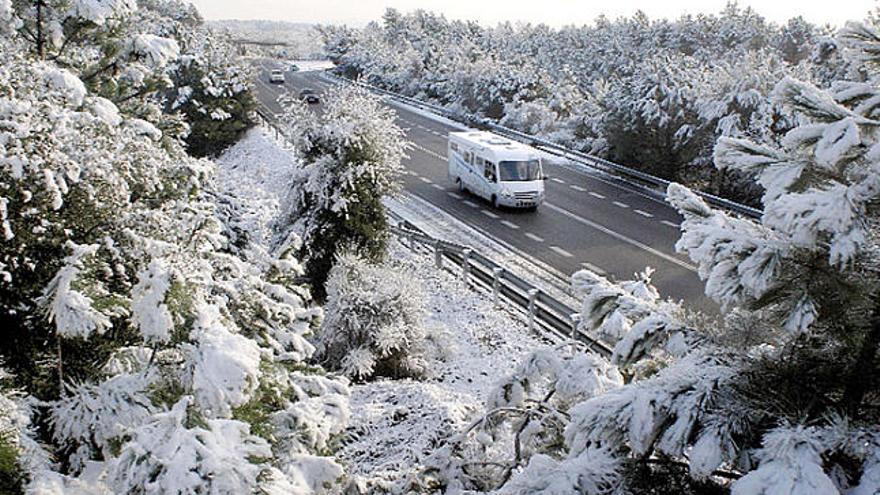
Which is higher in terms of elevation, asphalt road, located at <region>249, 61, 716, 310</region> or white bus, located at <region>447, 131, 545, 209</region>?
white bus, located at <region>447, 131, 545, 209</region>

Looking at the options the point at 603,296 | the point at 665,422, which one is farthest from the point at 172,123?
the point at 665,422

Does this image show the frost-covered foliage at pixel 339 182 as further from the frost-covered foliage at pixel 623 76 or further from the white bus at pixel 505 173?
the frost-covered foliage at pixel 623 76

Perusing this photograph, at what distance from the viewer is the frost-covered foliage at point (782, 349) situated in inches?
118

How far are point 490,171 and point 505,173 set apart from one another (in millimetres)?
616

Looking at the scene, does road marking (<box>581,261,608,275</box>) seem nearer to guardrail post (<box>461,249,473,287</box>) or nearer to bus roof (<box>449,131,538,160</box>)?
guardrail post (<box>461,249,473,287</box>)

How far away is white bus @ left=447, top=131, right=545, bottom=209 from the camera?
23891 mm

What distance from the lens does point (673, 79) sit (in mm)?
28641

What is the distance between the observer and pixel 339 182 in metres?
16.0

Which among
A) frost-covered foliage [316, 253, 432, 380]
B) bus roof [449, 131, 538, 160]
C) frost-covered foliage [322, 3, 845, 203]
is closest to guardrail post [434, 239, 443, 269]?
frost-covered foliage [316, 253, 432, 380]

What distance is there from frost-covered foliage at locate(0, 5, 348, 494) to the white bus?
1724cm

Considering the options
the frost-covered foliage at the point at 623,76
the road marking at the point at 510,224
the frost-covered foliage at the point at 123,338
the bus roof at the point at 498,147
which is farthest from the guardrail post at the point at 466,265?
the frost-covered foliage at the point at 623,76

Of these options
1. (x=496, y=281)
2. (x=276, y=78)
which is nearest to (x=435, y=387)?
(x=496, y=281)

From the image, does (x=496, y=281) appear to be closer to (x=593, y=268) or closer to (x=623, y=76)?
(x=593, y=268)

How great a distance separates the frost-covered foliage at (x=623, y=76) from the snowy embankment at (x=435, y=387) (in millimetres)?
13475
